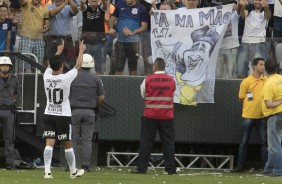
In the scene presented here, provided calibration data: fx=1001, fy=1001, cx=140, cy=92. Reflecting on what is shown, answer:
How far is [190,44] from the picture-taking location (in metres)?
21.7

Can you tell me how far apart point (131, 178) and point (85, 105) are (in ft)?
7.50

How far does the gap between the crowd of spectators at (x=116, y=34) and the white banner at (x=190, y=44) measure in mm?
206

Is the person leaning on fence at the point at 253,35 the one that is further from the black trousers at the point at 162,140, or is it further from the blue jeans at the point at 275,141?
the black trousers at the point at 162,140

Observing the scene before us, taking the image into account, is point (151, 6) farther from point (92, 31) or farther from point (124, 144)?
point (124, 144)

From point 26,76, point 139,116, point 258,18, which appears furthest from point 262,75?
point 26,76

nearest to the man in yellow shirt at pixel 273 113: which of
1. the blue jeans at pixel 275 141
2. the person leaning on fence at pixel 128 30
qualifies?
the blue jeans at pixel 275 141

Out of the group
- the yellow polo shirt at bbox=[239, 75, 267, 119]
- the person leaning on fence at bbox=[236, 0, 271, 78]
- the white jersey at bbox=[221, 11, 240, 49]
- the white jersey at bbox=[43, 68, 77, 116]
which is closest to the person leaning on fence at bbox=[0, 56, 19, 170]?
the white jersey at bbox=[43, 68, 77, 116]

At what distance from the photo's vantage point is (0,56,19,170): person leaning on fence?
20.2 metres

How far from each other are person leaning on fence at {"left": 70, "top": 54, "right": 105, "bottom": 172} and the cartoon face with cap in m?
2.67

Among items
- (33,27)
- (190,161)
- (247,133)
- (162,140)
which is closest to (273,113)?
(247,133)

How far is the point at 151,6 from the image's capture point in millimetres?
22422

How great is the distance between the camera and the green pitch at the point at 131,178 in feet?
55.1

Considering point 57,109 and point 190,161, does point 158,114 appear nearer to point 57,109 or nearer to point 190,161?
point 57,109

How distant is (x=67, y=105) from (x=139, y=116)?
17.3 ft
